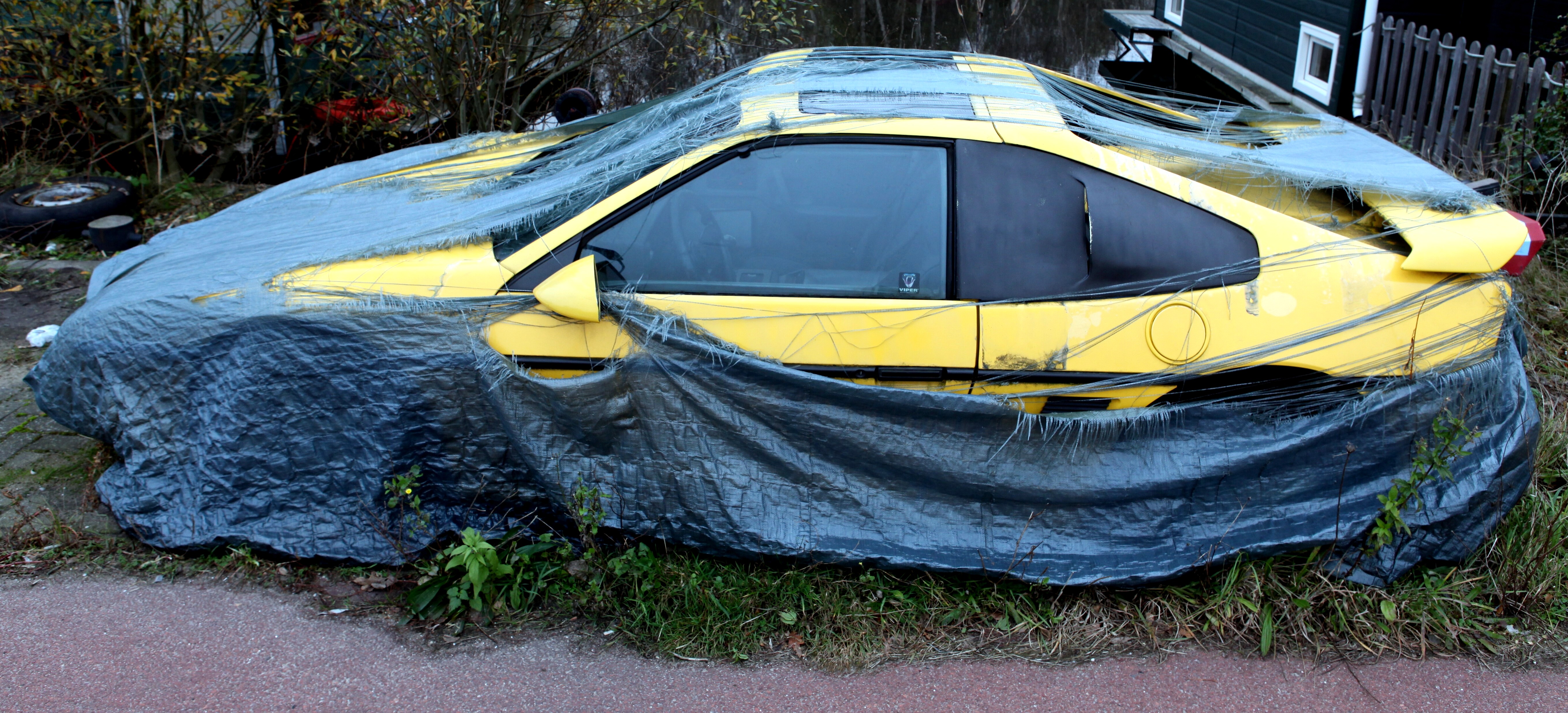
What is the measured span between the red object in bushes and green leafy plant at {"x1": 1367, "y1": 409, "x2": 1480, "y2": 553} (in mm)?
6346

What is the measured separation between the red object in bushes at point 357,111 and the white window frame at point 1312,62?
7391mm

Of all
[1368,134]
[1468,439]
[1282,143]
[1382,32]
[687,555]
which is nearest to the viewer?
[1468,439]

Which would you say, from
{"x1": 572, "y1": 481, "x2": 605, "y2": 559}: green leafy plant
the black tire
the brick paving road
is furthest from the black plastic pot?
{"x1": 572, "y1": 481, "x2": 605, "y2": 559}: green leafy plant

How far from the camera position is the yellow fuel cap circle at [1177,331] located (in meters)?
3.00

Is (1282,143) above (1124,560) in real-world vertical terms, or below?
above

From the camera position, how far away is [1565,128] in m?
5.03

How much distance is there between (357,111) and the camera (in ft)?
23.2

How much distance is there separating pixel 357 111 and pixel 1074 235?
593cm

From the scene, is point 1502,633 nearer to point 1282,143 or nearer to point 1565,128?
point 1282,143

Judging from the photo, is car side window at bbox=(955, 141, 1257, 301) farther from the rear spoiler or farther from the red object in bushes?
the red object in bushes

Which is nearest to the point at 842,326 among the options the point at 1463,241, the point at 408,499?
the point at 408,499

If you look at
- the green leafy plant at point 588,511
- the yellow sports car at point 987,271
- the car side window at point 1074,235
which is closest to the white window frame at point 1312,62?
the yellow sports car at point 987,271

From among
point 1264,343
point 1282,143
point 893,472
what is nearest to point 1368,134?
point 1282,143

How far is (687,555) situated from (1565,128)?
204 inches
